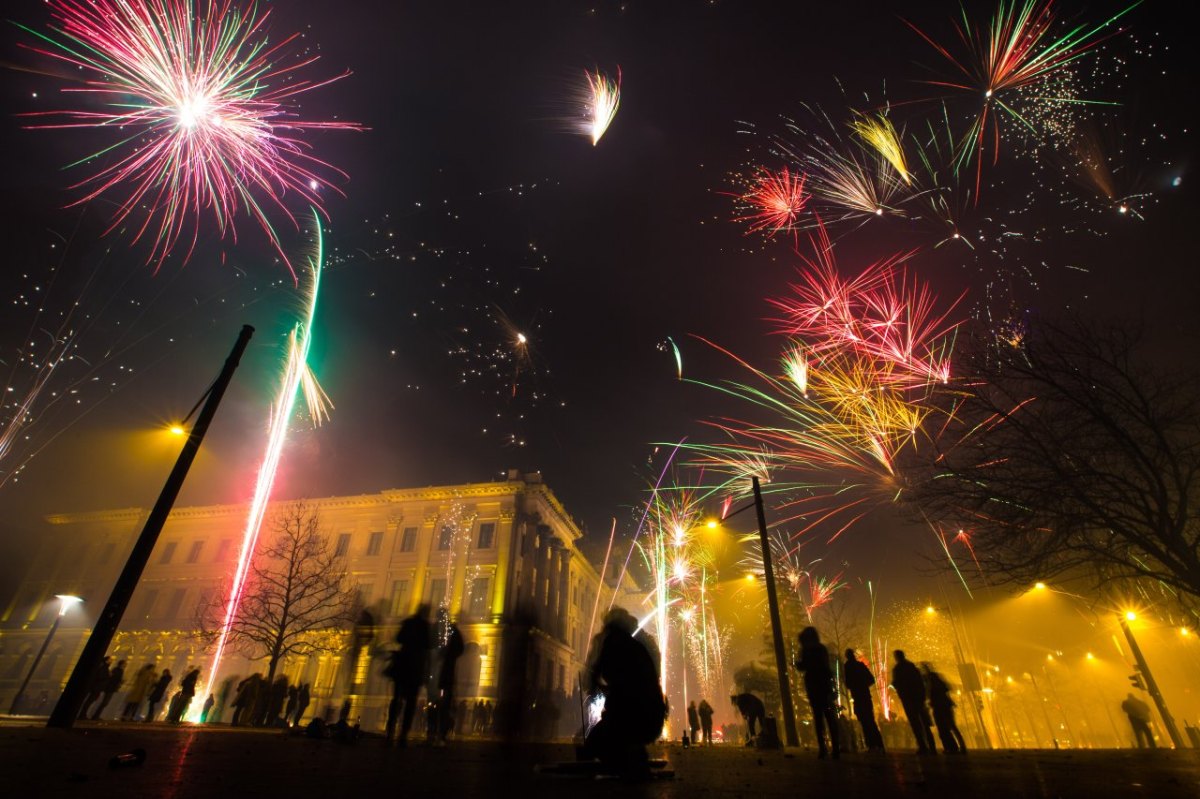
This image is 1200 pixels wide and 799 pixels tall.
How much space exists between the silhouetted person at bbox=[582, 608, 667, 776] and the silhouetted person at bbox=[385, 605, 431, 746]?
504 centimetres

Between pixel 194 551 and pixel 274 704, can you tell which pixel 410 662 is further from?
pixel 194 551

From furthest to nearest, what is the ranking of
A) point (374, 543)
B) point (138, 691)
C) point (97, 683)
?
point (374, 543)
point (138, 691)
point (97, 683)

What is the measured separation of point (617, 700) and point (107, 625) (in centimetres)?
604

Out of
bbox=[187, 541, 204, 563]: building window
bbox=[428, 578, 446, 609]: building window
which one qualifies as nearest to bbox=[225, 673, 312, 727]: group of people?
bbox=[428, 578, 446, 609]: building window

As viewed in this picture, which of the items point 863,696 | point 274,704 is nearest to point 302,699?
point 274,704

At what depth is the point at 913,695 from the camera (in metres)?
8.62

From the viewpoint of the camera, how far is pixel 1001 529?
9812mm

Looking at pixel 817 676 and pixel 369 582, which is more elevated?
pixel 369 582

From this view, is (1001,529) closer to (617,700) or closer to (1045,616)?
(617,700)

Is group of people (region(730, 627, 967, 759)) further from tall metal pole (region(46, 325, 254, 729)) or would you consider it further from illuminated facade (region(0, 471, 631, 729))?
illuminated facade (region(0, 471, 631, 729))

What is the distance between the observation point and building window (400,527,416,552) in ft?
131

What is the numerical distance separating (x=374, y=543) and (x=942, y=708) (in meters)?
40.4

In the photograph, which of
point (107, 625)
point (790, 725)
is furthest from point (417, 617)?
point (790, 725)

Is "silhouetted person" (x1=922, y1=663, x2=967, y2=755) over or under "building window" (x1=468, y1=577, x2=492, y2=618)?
under
